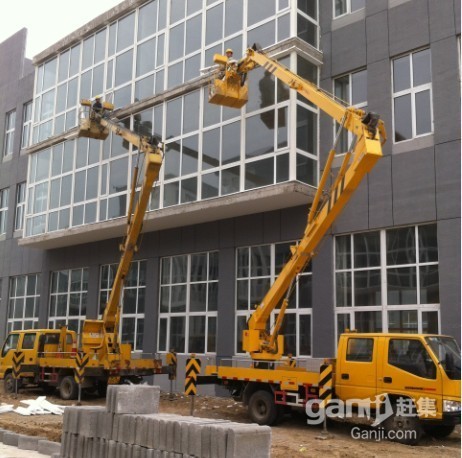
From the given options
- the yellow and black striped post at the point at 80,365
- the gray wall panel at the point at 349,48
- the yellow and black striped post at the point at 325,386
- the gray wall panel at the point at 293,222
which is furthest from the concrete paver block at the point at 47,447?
the gray wall panel at the point at 349,48

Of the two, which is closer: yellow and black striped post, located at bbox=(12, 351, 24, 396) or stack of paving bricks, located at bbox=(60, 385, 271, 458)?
stack of paving bricks, located at bbox=(60, 385, 271, 458)

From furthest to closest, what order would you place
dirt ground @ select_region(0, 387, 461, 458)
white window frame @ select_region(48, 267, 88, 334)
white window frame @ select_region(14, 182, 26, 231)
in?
white window frame @ select_region(14, 182, 26, 231) < white window frame @ select_region(48, 267, 88, 334) < dirt ground @ select_region(0, 387, 461, 458)

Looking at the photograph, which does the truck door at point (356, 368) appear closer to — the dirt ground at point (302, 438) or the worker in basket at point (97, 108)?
the dirt ground at point (302, 438)

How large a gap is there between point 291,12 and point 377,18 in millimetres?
2599

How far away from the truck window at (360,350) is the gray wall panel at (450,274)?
389 centimetres

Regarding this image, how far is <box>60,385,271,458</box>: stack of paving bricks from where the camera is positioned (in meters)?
6.85

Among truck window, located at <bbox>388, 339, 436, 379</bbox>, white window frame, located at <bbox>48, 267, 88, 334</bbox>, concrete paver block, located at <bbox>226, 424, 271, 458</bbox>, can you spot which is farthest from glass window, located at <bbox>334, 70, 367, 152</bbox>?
white window frame, located at <bbox>48, 267, 88, 334</bbox>

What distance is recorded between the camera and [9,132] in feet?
106

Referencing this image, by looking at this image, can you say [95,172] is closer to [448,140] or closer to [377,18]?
[377,18]

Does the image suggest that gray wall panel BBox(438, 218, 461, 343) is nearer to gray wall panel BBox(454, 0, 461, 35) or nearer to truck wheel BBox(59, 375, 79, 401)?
gray wall panel BBox(454, 0, 461, 35)

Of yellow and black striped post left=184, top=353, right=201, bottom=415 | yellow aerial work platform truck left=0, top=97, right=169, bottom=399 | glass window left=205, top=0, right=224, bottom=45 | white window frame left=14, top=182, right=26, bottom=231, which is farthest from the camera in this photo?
white window frame left=14, top=182, right=26, bottom=231

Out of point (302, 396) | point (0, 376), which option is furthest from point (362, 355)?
point (0, 376)

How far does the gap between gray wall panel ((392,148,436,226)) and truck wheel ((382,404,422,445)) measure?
6172mm

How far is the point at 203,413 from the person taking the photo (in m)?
15.1
